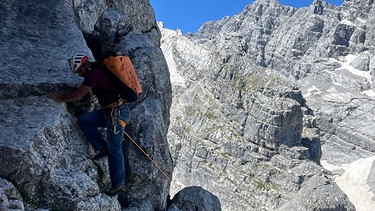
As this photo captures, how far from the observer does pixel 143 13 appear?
29.4 meters

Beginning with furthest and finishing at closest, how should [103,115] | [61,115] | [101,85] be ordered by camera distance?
[103,115] < [61,115] < [101,85]

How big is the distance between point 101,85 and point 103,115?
129 centimetres

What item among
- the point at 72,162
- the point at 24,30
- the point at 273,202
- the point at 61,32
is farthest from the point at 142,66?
the point at 273,202

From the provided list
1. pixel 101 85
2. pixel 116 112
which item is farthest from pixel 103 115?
pixel 101 85

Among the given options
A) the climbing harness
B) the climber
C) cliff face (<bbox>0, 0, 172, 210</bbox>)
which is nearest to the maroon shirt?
the climber

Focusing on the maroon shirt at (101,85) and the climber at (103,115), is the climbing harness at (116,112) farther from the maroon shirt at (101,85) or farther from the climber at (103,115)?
the maroon shirt at (101,85)

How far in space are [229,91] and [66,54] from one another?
173m

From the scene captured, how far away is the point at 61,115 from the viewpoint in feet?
52.0

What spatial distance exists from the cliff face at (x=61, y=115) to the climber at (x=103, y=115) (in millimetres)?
384

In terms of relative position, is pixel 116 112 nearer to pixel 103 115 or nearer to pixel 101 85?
pixel 103 115

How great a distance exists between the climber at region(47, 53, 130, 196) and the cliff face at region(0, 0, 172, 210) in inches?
15.1

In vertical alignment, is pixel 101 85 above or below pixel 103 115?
above

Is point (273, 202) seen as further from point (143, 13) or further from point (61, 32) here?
point (61, 32)

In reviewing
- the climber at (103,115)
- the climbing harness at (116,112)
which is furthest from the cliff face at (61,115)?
the climbing harness at (116,112)
